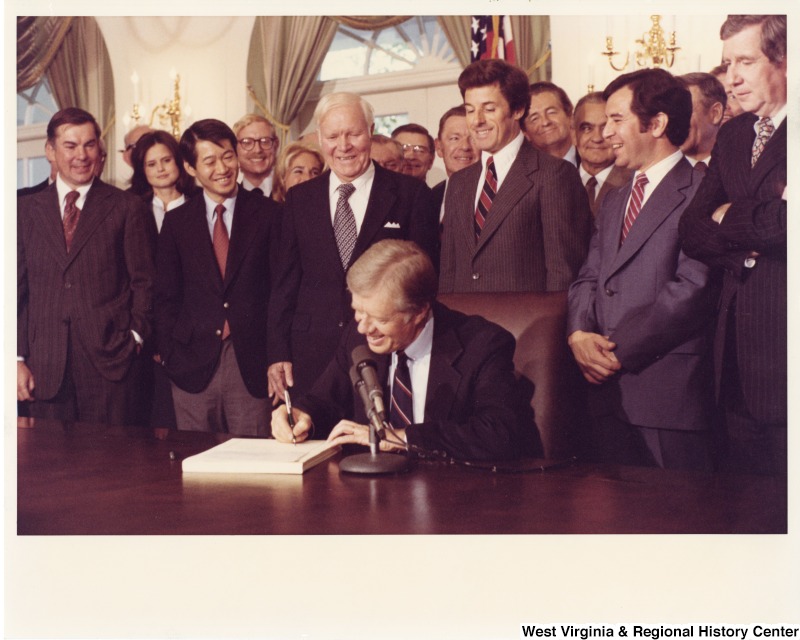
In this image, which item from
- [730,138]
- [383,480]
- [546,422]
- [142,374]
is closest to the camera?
[383,480]

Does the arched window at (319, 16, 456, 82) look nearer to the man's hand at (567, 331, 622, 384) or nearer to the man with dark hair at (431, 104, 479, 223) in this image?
the man with dark hair at (431, 104, 479, 223)

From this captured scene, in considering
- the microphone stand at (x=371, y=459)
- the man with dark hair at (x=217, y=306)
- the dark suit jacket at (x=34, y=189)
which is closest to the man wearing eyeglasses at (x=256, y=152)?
the man with dark hair at (x=217, y=306)

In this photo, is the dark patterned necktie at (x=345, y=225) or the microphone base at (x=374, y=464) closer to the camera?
the microphone base at (x=374, y=464)

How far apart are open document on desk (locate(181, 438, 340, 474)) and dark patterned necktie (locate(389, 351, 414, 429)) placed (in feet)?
0.83

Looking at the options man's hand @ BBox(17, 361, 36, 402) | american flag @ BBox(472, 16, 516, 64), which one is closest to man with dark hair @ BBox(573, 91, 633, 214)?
american flag @ BBox(472, 16, 516, 64)

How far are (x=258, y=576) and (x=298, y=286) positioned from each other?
1.17 meters

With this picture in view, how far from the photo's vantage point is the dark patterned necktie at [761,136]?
271 centimetres

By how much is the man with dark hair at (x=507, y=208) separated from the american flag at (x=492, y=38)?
59 mm

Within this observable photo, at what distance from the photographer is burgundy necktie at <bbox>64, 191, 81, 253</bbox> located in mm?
3203

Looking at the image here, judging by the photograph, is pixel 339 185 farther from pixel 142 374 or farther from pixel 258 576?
pixel 258 576

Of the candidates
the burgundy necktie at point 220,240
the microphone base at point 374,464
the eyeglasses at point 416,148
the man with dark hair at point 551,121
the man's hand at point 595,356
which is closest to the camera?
the microphone base at point 374,464

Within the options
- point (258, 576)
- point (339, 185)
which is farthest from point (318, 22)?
point (258, 576)

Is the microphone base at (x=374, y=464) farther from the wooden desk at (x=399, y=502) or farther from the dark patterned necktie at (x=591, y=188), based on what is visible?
the dark patterned necktie at (x=591, y=188)

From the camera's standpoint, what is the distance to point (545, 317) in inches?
93.0
